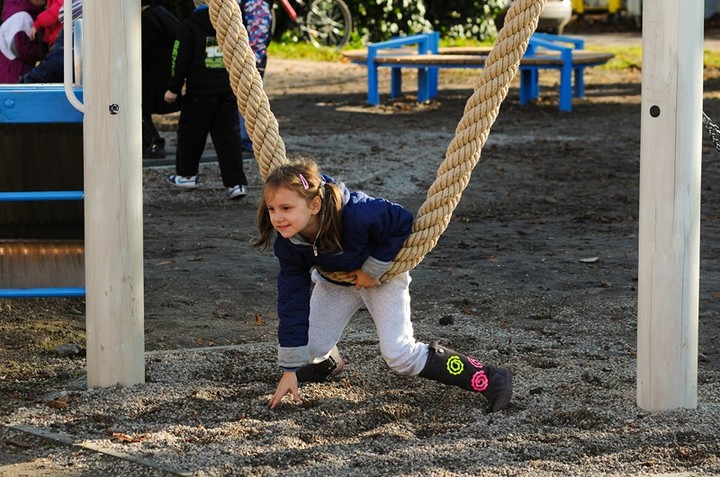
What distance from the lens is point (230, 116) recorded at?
864 centimetres

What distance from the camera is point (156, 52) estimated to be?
9.35 m

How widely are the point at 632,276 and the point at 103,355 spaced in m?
3.10

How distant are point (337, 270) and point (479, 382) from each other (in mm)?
612

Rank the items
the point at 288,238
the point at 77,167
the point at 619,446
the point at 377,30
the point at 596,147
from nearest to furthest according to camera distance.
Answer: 1. the point at 619,446
2. the point at 288,238
3. the point at 77,167
4. the point at 596,147
5. the point at 377,30

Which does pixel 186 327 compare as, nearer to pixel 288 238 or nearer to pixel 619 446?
pixel 288 238

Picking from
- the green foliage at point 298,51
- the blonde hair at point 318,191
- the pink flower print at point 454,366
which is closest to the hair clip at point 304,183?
the blonde hair at point 318,191

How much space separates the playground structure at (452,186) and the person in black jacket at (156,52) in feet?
16.2

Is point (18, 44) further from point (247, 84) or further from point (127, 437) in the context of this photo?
point (127, 437)

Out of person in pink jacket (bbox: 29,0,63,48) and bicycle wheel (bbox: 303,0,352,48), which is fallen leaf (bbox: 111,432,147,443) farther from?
bicycle wheel (bbox: 303,0,352,48)

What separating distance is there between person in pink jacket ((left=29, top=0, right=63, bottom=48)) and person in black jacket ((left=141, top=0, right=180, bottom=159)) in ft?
2.12

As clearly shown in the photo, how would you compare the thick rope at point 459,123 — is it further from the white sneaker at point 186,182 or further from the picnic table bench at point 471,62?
the picnic table bench at point 471,62

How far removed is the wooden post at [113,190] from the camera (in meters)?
4.21

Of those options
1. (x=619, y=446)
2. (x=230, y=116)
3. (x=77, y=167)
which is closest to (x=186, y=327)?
→ (x=77, y=167)

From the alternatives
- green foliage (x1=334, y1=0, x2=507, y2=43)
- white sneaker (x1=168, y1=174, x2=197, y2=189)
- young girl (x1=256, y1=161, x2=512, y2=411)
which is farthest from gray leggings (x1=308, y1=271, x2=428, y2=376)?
green foliage (x1=334, y1=0, x2=507, y2=43)
